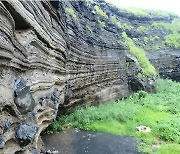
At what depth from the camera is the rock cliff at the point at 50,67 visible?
6012 mm

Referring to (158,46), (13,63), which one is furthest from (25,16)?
(158,46)

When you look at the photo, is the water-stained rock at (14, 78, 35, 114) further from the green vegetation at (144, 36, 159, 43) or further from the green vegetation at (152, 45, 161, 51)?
the green vegetation at (144, 36, 159, 43)

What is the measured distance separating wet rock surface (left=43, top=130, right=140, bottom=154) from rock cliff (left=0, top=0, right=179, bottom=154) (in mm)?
1343

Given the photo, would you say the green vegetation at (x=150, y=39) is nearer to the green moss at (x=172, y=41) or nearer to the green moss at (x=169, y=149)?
the green moss at (x=172, y=41)

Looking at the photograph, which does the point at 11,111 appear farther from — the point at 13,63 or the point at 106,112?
the point at 106,112

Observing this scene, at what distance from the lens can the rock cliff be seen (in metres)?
6.01

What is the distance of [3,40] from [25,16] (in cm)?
154

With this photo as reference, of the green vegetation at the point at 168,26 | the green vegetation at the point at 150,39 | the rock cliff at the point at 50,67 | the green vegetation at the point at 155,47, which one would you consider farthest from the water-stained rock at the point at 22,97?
the green vegetation at the point at 168,26

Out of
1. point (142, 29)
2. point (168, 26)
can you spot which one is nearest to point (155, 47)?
point (142, 29)

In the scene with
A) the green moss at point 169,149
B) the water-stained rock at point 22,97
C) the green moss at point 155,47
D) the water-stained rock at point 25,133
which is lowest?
the green moss at point 169,149

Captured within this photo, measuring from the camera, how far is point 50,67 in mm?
10086

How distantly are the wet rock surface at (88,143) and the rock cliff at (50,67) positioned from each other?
1.34 metres

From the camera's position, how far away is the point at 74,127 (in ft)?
48.3

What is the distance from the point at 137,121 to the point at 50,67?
7.94 m
